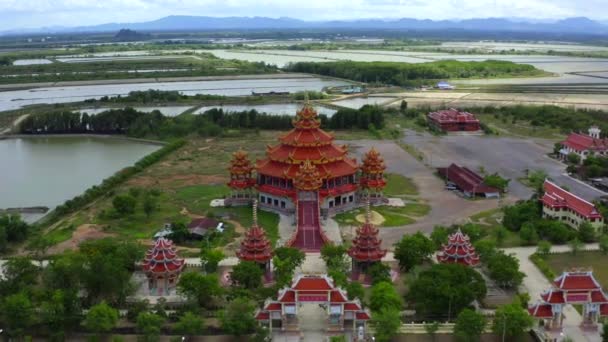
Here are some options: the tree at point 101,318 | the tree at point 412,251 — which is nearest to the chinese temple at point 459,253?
the tree at point 412,251

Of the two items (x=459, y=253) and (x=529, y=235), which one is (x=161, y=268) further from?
(x=529, y=235)

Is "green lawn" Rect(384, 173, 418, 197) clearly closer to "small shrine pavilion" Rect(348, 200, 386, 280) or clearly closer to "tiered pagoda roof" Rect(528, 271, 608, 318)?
"small shrine pavilion" Rect(348, 200, 386, 280)

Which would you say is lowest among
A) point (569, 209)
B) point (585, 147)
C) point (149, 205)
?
point (149, 205)

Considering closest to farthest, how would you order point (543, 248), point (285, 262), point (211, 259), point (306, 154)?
point (285, 262) → point (211, 259) → point (543, 248) → point (306, 154)

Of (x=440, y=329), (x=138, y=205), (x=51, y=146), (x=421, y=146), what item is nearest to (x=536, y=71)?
(x=421, y=146)

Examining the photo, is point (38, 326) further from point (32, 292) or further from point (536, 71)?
point (536, 71)

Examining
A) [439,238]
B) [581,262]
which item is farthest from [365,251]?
[581,262]

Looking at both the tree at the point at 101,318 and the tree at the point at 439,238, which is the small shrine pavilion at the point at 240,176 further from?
the tree at the point at 101,318

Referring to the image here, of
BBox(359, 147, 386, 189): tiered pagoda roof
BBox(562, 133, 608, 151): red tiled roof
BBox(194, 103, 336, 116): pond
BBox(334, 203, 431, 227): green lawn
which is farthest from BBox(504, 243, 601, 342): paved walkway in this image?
BBox(194, 103, 336, 116): pond

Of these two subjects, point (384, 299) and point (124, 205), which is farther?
point (124, 205)
